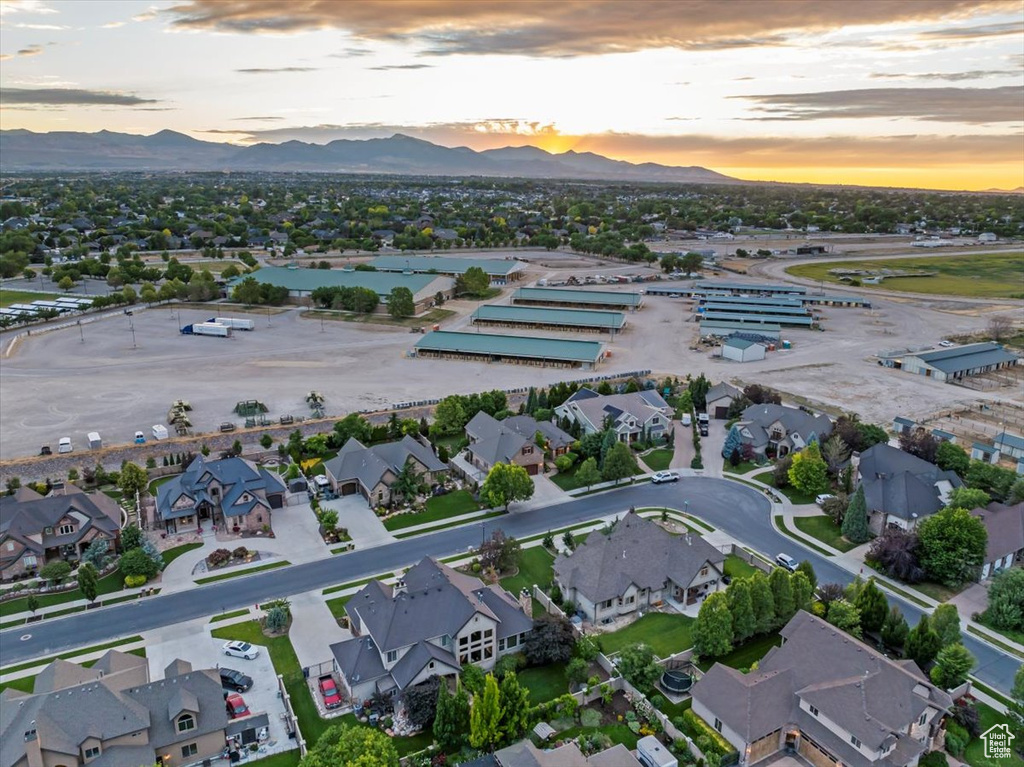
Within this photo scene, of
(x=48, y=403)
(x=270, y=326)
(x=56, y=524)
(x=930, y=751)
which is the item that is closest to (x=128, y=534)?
(x=56, y=524)

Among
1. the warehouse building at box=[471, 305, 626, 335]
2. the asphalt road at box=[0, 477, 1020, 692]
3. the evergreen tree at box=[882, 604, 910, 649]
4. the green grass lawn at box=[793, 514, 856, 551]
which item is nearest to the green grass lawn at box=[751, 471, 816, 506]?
the asphalt road at box=[0, 477, 1020, 692]

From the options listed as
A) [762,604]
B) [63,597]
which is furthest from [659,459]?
[63,597]

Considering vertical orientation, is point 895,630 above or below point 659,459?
above

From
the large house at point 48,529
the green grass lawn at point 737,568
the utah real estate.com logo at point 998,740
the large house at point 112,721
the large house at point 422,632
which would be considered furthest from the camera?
the green grass lawn at point 737,568

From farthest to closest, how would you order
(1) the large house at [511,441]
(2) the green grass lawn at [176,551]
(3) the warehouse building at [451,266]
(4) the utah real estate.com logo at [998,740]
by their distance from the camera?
(3) the warehouse building at [451,266]
(1) the large house at [511,441]
(2) the green grass lawn at [176,551]
(4) the utah real estate.com logo at [998,740]

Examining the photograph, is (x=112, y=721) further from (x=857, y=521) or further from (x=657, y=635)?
(x=857, y=521)

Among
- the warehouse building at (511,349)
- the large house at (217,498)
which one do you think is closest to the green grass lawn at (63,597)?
the large house at (217,498)

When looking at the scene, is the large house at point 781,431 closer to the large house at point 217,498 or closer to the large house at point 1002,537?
the large house at point 1002,537

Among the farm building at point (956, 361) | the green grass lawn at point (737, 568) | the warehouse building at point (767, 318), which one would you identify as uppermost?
the warehouse building at point (767, 318)
